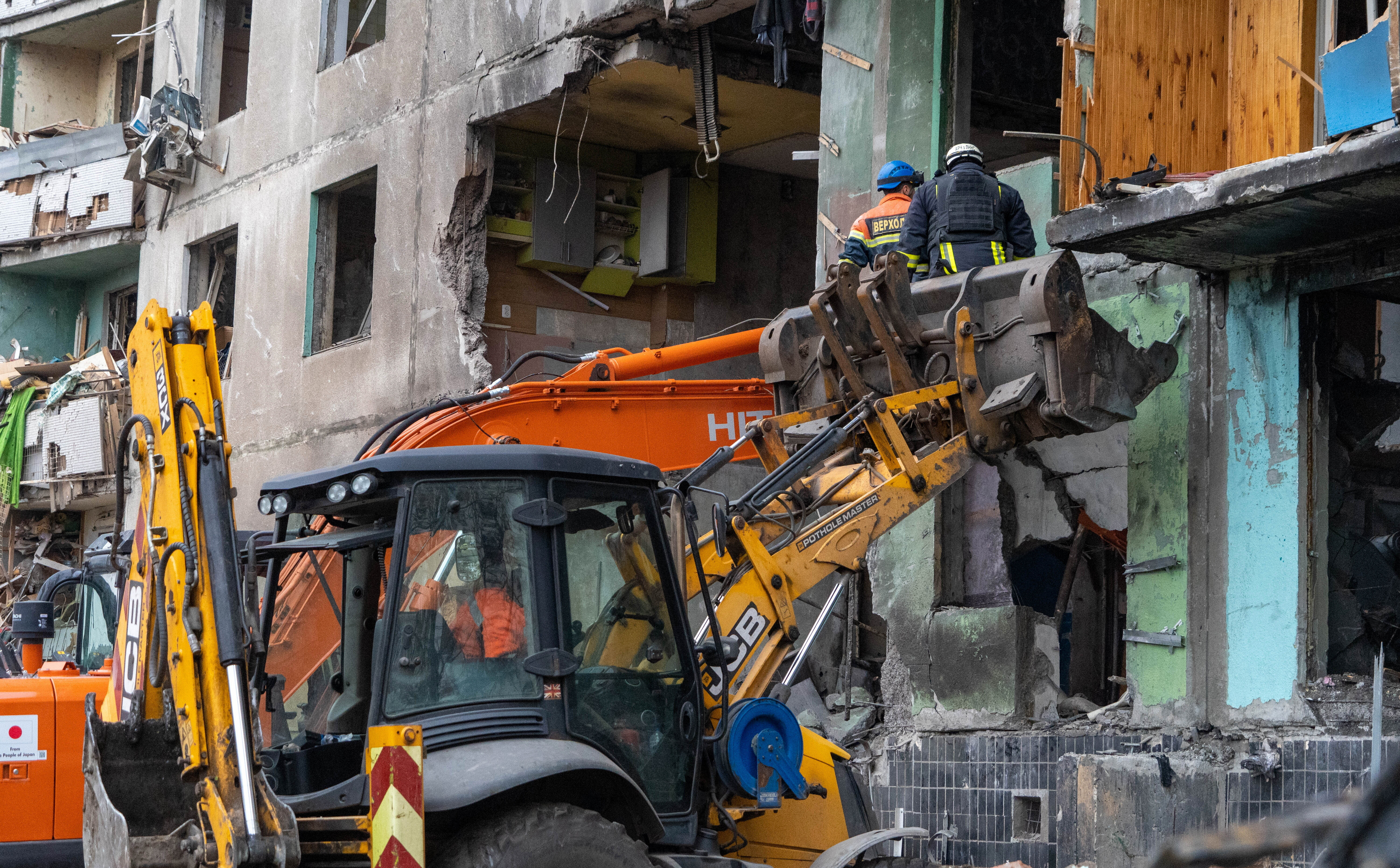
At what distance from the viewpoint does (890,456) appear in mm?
7406

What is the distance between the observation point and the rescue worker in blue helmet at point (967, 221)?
8.40 metres

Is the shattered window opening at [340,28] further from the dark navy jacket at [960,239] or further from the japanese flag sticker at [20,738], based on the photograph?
the japanese flag sticker at [20,738]

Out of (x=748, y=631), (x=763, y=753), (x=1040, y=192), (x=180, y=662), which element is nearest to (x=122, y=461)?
(x=180, y=662)

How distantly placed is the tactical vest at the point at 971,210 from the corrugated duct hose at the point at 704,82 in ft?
15.4

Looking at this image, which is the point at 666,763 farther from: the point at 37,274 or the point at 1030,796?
the point at 37,274

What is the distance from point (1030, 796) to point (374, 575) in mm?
4926

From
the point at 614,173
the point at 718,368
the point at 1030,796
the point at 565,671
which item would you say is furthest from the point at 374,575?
the point at 614,173

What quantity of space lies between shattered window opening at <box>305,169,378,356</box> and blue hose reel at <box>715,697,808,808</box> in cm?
1034

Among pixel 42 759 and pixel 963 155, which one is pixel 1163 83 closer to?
pixel 963 155

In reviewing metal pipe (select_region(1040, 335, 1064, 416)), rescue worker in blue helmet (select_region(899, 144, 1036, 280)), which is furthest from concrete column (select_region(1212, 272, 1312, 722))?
metal pipe (select_region(1040, 335, 1064, 416))

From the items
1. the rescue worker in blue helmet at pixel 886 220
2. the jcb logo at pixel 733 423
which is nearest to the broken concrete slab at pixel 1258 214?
the rescue worker in blue helmet at pixel 886 220

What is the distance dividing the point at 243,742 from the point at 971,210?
533 centimetres

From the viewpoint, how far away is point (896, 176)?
369 inches

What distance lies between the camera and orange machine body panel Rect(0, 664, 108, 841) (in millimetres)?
6781
